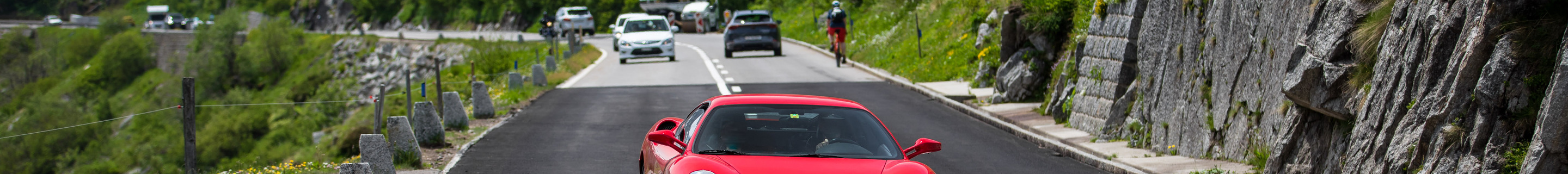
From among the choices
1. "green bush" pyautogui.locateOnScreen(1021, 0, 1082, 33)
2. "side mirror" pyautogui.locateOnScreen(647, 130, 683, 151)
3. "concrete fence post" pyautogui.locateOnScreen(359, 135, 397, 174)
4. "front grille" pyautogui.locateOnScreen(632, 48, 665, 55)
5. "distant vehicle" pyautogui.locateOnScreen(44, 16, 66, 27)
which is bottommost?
"distant vehicle" pyautogui.locateOnScreen(44, 16, 66, 27)

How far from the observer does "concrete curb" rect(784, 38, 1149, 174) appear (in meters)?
9.55

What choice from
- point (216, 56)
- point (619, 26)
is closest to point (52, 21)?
point (216, 56)

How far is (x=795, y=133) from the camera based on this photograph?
6488 millimetres

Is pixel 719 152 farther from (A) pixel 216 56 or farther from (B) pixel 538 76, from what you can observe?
(A) pixel 216 56

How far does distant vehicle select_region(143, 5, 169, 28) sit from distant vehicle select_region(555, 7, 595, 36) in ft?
144

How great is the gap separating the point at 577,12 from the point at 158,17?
150ft

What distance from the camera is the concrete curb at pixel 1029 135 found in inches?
376

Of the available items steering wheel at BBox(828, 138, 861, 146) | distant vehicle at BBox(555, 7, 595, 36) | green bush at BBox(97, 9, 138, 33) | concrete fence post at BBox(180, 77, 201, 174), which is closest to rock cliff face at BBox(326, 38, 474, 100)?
distant vehicle at BBox(555, 7, 595, 36)

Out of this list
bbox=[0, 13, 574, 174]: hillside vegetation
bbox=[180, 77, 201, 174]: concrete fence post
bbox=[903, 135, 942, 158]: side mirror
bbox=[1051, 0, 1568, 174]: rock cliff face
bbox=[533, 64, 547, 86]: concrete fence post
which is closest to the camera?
bbox=[1051, 0, 1568, 174]: rock cliff face

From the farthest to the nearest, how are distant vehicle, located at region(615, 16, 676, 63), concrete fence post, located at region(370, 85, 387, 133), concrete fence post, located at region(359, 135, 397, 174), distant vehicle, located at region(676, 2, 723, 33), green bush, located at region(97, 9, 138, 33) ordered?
1. green bush, located at region(97, 9, 138, 33)
2. distant vehicle, located at region(676, 2, 723, 33)
3. distant vehicle, located at region(615, 16, 676, 63)
4. concrete fence post, located at region(370, 85, 387, 133)
5. concrete fence post, located at region(359, 135, 397, 174)

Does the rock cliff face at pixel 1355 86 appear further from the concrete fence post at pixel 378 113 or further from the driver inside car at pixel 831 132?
the concrete fence post at pixel 378 113

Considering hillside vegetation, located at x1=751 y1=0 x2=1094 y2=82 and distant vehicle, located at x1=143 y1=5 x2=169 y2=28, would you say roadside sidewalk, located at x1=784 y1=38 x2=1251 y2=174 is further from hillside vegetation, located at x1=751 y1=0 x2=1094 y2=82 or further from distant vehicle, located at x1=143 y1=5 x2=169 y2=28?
distant vehicle, located at x1=143 y1=5 x2=169 y2=28

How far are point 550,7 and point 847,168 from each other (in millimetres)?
68828

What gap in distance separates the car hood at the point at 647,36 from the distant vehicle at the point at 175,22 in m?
69.4
